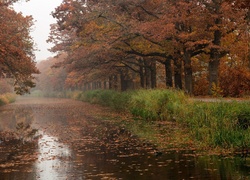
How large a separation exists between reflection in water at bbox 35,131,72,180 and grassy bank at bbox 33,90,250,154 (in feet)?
12.8

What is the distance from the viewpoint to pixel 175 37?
26.5 meters

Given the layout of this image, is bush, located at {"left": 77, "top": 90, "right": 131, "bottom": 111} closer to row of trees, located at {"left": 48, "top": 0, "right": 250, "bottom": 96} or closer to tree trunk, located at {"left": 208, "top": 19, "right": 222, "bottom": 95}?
row of trees, located at {"left": 48, "top": 0, "right": 250, "bottom": 96}

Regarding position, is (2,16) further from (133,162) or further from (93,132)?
(133,162)

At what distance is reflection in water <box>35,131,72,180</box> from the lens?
1002 cm

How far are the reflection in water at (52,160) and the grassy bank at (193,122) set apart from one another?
3.91 meters

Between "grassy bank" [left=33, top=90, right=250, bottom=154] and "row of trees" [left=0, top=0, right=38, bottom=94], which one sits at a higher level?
"row of trees" [left=0, top=0, right=38, bottom=94]

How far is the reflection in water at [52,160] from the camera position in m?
10.0

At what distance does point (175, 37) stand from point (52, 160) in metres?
16.9

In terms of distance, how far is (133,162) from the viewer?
36.7ft

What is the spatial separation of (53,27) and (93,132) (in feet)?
130

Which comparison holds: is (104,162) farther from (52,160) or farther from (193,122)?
(193,122)

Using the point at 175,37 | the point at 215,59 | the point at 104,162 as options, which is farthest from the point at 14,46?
the point at 104,162

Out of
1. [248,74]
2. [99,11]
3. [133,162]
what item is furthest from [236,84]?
[133,162]

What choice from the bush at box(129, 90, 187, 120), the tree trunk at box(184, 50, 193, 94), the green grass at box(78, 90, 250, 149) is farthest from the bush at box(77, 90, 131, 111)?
the green grass at box(78, 90, 250, 149)
